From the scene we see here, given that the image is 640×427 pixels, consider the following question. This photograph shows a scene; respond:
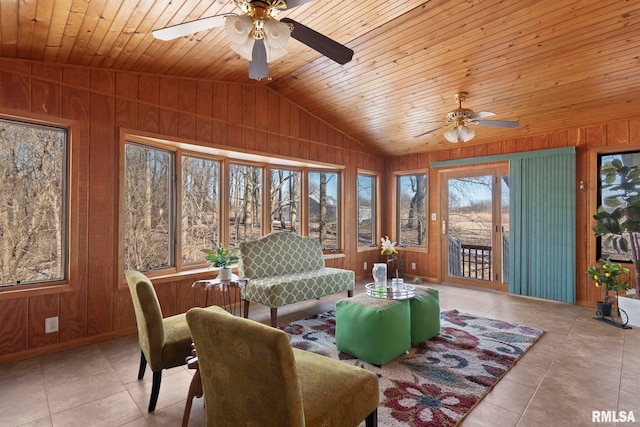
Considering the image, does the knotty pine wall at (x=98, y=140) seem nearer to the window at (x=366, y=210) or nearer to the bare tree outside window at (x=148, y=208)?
the bare tree outside window at (x=148, y=208)

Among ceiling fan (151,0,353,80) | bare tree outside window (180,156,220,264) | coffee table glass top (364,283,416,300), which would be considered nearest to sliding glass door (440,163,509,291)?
coffee table glass top (364,283,416,300)

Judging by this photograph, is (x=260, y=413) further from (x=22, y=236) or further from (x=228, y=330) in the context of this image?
(x=22, y=236)

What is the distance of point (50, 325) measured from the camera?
2.95 meters

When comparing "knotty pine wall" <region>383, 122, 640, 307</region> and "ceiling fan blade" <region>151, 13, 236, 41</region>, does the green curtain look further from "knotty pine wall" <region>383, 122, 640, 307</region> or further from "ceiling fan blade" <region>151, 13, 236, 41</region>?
"ceiling fan blade" <region>151, 13, 236, 41</region>

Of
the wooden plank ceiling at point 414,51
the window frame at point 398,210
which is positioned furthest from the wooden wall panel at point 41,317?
the window frame at point 398,210

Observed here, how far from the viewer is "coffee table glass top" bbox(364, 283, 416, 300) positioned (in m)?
3.00

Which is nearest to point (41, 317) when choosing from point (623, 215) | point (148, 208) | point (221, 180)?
point (148, 208)

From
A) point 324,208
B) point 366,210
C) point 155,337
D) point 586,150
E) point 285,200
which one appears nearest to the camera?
point 155,337

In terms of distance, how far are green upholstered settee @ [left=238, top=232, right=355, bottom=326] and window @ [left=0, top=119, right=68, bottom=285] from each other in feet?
5.98

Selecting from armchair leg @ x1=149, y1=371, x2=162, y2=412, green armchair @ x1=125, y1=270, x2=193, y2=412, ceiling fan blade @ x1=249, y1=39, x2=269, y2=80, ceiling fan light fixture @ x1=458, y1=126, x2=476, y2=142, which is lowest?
armchair leg @ x1=149, y1=371, x2=162, y2=412

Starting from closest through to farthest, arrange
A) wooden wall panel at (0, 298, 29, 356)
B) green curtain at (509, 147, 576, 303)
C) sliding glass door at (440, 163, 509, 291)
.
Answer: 1. wooden wall panel at (0, 298, 29, 356)
2. green curtain at (509, 147, 576, 303)
3. sliding glass door at (440, 163, 509, 291)

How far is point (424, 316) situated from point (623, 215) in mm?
2712

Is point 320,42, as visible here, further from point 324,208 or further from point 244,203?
point 324,208

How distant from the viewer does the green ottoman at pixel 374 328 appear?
2.62m
